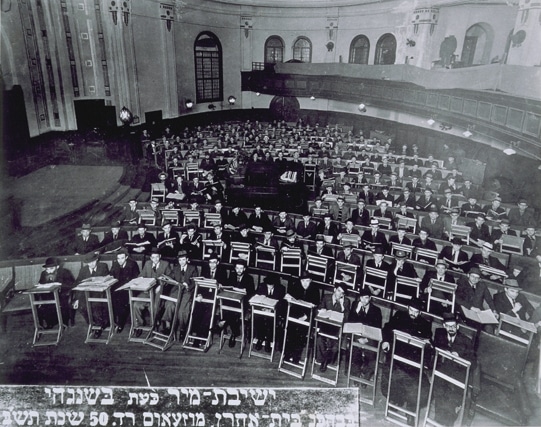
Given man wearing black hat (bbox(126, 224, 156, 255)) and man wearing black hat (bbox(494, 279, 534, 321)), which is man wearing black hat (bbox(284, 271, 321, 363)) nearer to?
man wearing black hat (bbox(494, 279, 534, 321))

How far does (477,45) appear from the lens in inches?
729

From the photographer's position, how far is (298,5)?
24.8m

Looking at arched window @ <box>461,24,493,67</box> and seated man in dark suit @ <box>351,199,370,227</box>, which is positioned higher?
arched window @ <box>461,24,493,67</box>

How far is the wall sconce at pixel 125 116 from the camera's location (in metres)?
18.3

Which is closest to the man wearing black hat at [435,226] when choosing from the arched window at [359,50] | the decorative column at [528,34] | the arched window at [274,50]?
the decorative column at [528,34]

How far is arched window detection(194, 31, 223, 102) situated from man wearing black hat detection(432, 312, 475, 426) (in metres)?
21.7

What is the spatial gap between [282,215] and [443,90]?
8.61 metres

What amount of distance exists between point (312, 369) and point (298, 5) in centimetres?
2464

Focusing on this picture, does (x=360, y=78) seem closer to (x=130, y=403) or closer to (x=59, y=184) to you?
(x=59, y=184)

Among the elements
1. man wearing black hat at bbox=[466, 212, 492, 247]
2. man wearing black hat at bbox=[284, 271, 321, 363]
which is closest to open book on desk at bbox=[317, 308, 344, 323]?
man wearing black hat at bbox=[284, 271, 321, 363]

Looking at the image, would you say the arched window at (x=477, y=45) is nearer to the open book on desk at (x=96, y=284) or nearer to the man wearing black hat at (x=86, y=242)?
the man wearing black hat at (x=86, y=242)

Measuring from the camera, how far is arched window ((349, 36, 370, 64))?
2392cm

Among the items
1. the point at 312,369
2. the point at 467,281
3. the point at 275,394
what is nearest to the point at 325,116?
the point at 467,281

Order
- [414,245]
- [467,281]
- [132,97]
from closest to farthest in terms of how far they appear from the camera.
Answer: [467,281] < [414,245] < [132,97]
